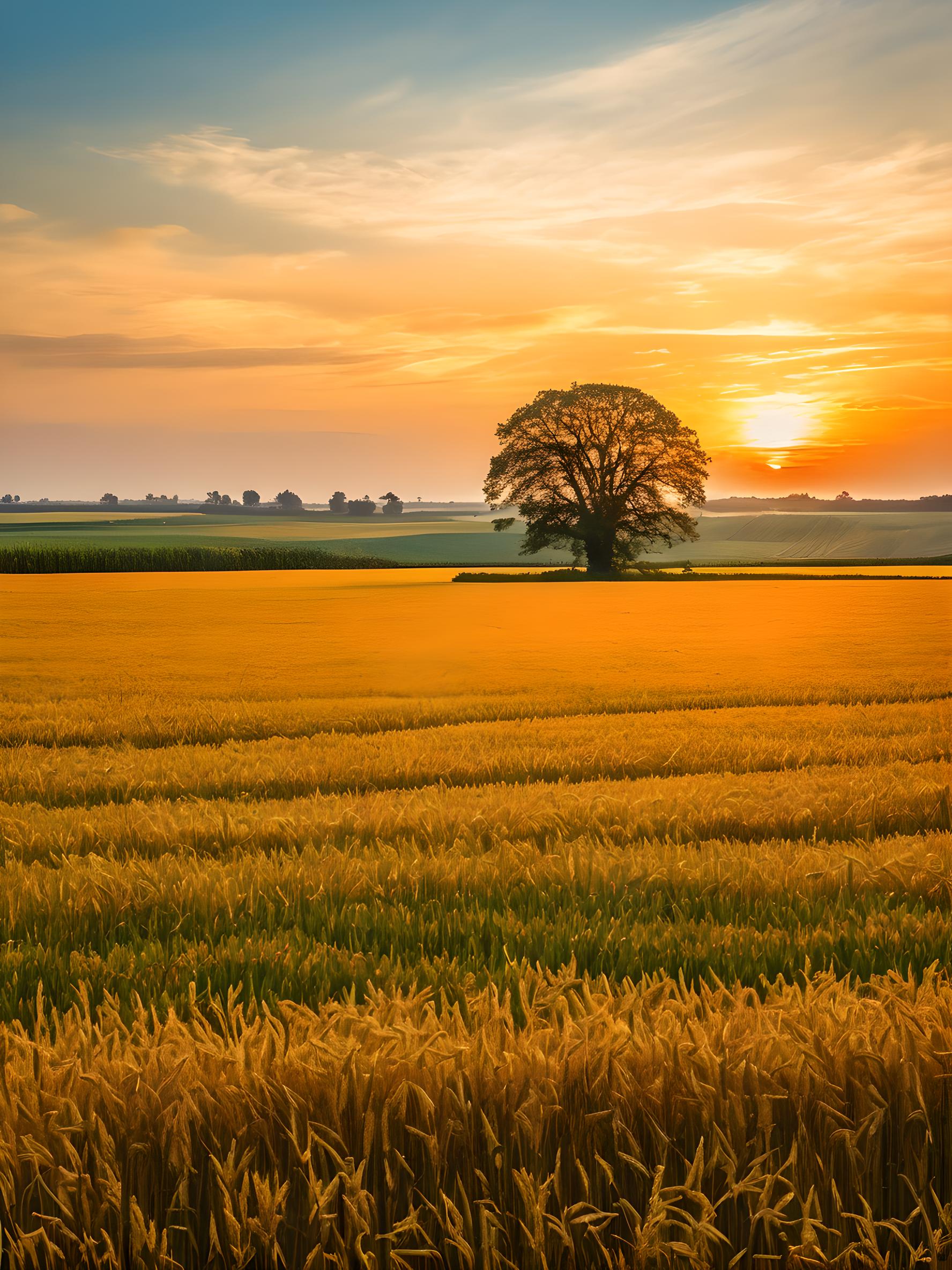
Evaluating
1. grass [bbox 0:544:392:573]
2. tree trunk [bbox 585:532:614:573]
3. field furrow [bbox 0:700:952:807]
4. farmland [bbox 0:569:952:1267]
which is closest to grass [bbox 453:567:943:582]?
tree trunk [bbox 585:532:614:573]

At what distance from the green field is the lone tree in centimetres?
2467

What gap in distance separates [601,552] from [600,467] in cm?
586

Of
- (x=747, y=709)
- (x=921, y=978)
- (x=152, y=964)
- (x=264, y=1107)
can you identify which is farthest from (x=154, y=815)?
(x=747, y=709)

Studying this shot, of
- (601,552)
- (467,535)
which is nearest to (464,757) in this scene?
(601,552)

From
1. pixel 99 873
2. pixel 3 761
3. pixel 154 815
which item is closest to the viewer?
pixel 99 873

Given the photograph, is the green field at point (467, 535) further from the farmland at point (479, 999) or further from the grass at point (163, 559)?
the farmland at point (479, 999)

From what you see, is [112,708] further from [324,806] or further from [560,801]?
[560,801]

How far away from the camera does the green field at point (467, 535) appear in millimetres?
104875

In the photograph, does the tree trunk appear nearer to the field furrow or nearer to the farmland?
the field furrow

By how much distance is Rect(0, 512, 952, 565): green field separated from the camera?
10488 cm

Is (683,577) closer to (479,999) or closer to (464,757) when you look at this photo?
(464,757)

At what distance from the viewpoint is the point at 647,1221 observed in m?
2.12

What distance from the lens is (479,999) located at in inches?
124

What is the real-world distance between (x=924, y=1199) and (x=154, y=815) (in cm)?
590
